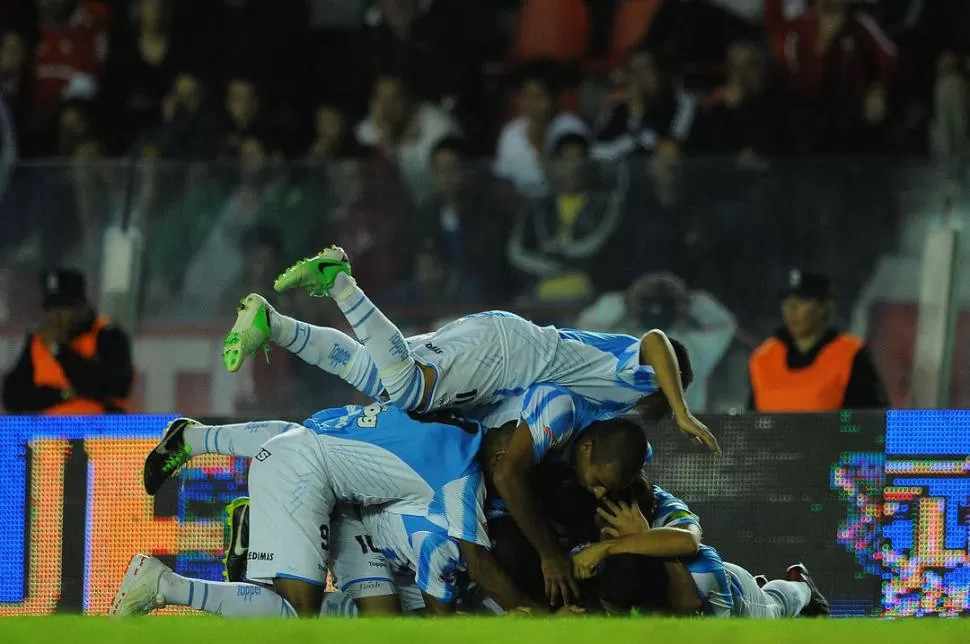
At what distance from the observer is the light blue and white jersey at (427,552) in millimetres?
5844

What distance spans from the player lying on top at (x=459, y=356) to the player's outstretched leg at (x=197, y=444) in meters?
0.32

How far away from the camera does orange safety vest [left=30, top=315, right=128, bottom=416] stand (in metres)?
8.05

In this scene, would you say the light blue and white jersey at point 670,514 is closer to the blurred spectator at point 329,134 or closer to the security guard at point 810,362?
the security guard at point 810,362

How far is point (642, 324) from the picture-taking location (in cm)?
807

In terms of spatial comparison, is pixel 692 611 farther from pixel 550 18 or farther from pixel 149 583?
pixel 550 18

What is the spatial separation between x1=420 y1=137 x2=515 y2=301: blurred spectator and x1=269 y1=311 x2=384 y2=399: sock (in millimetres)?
1893

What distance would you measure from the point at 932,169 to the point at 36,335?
4.43 m

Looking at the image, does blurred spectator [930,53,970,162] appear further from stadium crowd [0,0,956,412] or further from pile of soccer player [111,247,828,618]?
pile of soccer player [111,247,828,618]

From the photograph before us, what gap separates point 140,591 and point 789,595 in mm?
2342

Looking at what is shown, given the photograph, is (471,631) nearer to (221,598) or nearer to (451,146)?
(221,598)

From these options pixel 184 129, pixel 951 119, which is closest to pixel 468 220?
pixel 184 129

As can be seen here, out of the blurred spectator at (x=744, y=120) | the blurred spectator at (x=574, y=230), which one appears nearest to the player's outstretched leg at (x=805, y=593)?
the blurred spectator at (x=574, y=230)

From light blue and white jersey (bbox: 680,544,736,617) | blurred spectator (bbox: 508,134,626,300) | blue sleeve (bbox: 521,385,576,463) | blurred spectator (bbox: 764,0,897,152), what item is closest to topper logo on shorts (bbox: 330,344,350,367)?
blue sleeve (bbox: 521,385,576,463)

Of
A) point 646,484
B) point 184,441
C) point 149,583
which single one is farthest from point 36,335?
point 646,484
